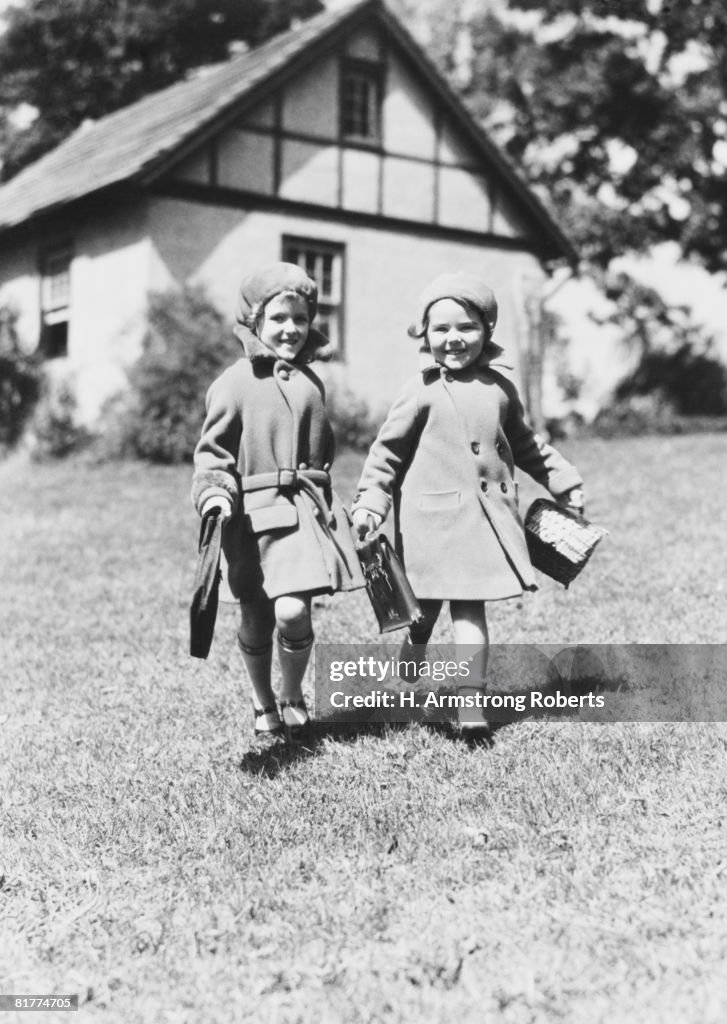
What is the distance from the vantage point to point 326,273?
18.1 metres

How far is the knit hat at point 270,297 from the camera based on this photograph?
4387mm

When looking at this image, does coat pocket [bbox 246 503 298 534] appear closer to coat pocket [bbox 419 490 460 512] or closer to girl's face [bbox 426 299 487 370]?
coat pocket [bbox 419 490 460 512]

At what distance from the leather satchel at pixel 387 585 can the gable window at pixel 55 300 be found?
14558 millimetres

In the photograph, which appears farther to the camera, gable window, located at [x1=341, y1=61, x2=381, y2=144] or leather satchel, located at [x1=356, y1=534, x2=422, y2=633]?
gable window, located at [x1=341, y1=61, x2=381, y2=144]

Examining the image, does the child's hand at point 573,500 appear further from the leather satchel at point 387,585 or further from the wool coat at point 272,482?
the wool coat at point 272,482

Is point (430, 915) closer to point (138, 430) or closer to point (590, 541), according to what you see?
point (590, 541)

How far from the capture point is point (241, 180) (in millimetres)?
16938

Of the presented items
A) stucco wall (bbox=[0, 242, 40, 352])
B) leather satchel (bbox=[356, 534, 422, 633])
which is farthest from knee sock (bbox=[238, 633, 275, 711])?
stucco wall (bbox=[0, 242, 40, 352])

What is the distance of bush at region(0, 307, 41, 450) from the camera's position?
1769cm

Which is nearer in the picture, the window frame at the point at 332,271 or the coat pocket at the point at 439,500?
the coat pocket at the point at 439,500

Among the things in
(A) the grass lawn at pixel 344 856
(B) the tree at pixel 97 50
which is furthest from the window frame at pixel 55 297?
(A) the grass lawn at pixel 344 856

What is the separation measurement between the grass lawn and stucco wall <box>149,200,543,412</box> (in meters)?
11.2

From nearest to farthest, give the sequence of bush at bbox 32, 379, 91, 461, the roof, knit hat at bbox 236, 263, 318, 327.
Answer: knit hat at bbox 236, 263, 318, 327, the roof, bush at bbox 32, 379, 91, 461

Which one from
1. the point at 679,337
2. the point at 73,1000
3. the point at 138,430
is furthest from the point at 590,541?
the point at 679,337
